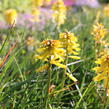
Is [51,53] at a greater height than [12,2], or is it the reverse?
[51,53]

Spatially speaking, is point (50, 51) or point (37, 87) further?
point (37, 87)

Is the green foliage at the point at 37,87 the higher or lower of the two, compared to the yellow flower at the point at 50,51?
lower

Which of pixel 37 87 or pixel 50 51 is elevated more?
pixel 50 51

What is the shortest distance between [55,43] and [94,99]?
0.78 meters

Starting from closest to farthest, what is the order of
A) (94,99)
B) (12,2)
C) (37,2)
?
(94,99) < (37,2) < (12,2)

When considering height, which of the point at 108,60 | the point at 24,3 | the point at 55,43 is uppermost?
the point at 55,43

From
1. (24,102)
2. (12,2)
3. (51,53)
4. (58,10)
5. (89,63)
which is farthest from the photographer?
(12,2)

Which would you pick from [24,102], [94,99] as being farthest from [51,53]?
[94,99]

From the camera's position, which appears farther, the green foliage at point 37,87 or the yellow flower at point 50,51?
the green foliage at point 37,87

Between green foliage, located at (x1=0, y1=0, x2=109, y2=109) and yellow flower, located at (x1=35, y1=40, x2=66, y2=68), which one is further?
green foliage, located at (x1=0, y1=0, x2=109, y2=109)

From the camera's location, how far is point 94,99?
2010 mm

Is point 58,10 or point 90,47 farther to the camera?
point 58,10

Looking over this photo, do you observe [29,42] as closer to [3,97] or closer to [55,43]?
[3,97]

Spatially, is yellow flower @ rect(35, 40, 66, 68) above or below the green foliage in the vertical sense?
above
